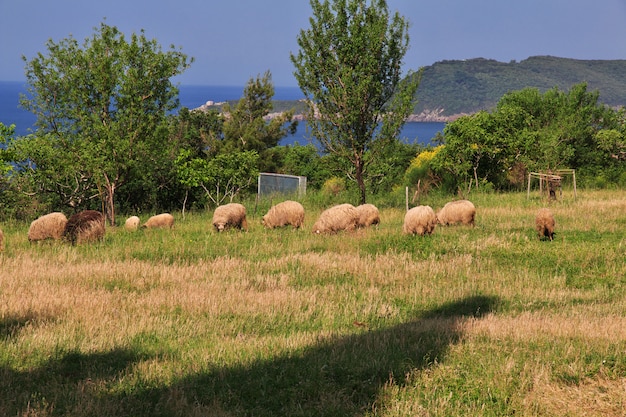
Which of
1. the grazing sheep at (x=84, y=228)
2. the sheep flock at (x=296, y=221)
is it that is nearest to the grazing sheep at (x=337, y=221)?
the sheep flock at (x=296, y=221)

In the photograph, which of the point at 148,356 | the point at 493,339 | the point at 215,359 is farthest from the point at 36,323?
the point at 493,339

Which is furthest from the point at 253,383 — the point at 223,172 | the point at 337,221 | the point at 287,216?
the point at 223,172

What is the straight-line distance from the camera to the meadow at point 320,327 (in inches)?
255

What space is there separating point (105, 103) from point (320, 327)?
19.6 metres

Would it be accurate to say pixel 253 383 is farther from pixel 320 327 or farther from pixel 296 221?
pixel 296 221

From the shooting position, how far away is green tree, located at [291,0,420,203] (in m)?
25.2

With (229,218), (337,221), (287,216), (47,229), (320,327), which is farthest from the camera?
(287,216)

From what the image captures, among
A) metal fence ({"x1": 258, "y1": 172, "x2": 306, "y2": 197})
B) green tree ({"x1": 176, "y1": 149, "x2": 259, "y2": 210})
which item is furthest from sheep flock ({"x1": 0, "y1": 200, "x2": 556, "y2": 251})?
metal fence ({"x1": 258, "y1": 172, "x2": 306, "y2": 197})

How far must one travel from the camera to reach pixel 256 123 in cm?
6262

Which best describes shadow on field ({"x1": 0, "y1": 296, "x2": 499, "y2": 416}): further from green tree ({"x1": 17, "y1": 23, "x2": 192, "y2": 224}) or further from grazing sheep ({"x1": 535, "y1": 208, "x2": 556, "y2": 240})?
green tree ({"x1": 17, "y1": 23, "x2": 192, "y2": 224})

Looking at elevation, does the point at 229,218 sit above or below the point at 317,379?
above

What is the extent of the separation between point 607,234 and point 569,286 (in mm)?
6235

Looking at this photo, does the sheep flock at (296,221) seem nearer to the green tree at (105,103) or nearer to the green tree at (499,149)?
the green tree at (105,103)

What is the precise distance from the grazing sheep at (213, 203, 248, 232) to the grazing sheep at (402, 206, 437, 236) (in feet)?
21.8
